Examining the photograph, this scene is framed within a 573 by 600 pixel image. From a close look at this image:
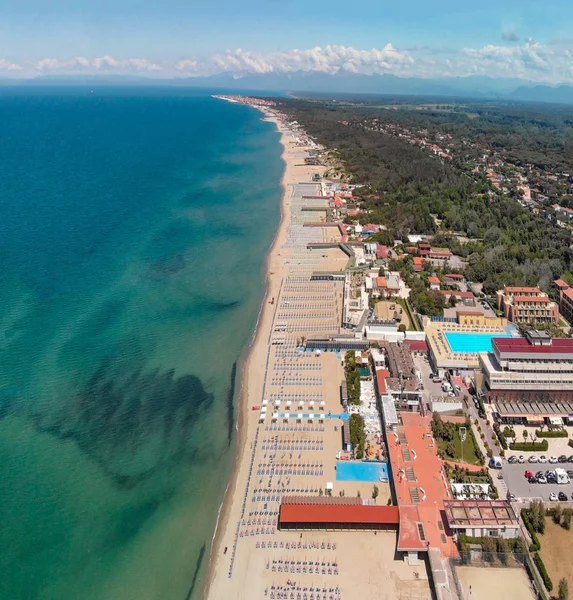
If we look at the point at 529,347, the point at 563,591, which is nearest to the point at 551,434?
the point at 529,347

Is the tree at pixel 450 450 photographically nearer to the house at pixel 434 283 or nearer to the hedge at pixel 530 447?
the hedge at pixel 530 447

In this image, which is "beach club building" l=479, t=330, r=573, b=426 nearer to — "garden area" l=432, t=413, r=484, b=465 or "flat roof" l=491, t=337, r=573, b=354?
"flat roof" l=491, t=337, r=573, b=354

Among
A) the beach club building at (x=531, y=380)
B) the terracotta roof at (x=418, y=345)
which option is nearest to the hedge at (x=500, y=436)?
the beach club building at (x=531, y=380)

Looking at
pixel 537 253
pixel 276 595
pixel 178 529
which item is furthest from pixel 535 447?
pixel 537 253

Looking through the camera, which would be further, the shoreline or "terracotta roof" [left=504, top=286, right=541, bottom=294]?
"terracotta roof" [left=504, top=286, right=541, bottom=294]

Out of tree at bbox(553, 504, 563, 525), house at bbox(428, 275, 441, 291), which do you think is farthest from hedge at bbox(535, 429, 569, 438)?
house at bbox(428, 275, 441, 291)

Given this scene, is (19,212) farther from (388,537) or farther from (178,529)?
(388,537)
